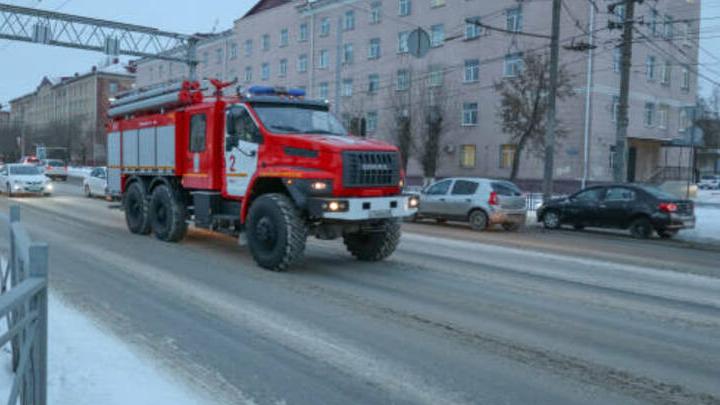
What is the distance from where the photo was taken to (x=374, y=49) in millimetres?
50375

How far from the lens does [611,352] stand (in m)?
6.35

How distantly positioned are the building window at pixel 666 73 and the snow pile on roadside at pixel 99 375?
1746 inches

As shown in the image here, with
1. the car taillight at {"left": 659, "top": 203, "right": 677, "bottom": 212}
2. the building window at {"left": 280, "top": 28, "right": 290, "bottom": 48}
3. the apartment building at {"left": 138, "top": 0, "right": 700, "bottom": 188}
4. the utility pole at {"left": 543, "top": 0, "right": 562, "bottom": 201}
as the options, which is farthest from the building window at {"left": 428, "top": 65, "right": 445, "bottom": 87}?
the car taillight at {"left": 659, "top": 203, "right": 677, "bottom": 212}

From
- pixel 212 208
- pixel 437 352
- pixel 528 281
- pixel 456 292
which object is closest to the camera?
pixel 437 352

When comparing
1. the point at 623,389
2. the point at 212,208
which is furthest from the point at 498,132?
the point at 623,389

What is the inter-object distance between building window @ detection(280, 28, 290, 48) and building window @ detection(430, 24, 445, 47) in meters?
16.9

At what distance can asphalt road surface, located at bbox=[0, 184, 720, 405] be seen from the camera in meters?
5.32

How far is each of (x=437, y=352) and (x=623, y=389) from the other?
1.65 m

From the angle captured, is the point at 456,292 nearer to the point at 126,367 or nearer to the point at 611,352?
the point at 611,352

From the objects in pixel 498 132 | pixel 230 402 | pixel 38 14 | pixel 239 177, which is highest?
pixel 38 14

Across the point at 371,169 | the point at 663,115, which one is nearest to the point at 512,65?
the point at 663,115

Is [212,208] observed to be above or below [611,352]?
above

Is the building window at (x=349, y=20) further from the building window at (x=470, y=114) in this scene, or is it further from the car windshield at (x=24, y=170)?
the car windshield at (x=24, y=170)

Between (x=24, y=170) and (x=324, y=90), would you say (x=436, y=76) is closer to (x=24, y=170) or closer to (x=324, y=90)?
(x=324, y=90)
